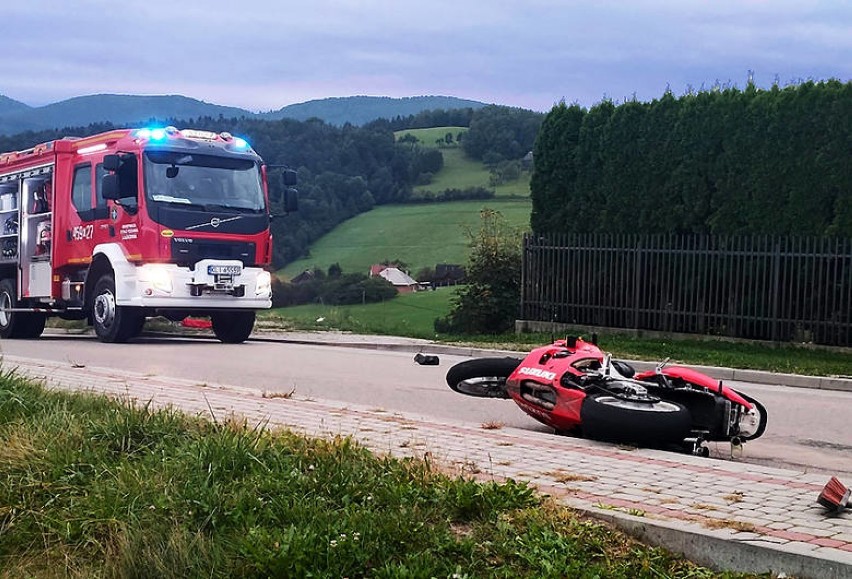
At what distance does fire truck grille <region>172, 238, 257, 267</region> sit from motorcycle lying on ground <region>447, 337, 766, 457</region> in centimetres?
1068

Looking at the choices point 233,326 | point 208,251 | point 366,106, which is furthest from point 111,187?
point 366,106

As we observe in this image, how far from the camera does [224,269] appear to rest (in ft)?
61.8

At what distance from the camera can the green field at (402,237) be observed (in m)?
48.2

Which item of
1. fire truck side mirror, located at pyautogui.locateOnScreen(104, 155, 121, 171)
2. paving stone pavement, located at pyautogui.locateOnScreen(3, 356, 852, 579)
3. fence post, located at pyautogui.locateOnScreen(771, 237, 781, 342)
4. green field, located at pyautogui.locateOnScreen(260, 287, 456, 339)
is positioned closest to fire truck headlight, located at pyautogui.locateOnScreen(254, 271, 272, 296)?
fire truck side mirror, located at pyautogui.locateOnScreen(104, 155, 121, 171)

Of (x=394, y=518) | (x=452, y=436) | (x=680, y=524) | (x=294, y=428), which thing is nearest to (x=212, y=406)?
(x=294, y=428)

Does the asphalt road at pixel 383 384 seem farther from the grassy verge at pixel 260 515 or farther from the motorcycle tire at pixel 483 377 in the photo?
the grassy verge at pixel 260 515

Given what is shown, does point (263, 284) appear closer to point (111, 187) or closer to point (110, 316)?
point (110, 316)

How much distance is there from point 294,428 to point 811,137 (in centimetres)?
1479

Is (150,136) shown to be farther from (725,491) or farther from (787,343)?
(725,491)

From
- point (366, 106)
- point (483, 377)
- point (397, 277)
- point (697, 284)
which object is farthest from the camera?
point (366, 106)

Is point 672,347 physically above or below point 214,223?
below

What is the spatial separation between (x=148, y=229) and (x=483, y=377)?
10.00m

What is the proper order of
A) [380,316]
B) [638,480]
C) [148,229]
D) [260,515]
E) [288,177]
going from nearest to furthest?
[260,515] → [638,480] → [148,229] → [288,177] → [380,316]

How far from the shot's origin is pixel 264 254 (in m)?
19.6
